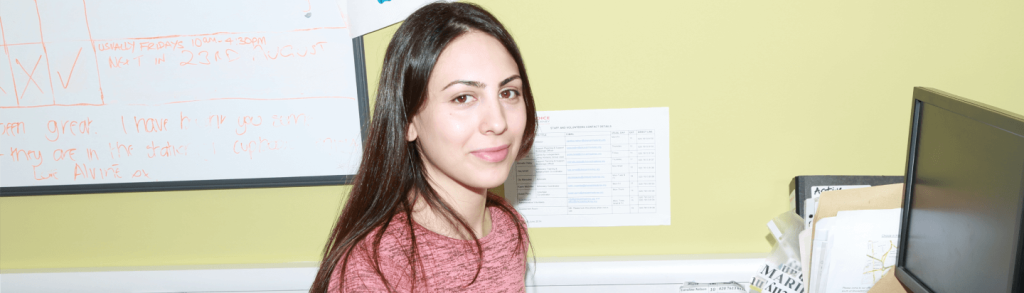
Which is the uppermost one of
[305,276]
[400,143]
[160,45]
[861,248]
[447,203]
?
[160,45]

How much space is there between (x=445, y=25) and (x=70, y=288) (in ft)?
3.66

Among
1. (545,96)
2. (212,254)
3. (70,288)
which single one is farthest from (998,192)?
(70,288)

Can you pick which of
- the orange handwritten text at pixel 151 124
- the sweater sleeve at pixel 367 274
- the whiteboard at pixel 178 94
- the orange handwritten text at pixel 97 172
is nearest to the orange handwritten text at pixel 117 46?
the whiteboard at pixel 178 94

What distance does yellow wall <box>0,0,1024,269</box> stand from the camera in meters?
1.15

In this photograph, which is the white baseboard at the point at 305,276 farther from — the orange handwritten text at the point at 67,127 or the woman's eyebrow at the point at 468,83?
the woman's eyebrow at the point at 468,83

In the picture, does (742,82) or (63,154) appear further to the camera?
(63,154)

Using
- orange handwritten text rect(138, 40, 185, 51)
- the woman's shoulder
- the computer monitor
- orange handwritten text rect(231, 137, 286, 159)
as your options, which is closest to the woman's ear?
the woman's shoulder

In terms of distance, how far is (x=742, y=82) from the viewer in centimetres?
118

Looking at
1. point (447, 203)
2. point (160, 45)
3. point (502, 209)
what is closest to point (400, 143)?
point (447, 203)

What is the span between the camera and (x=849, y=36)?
1.16m

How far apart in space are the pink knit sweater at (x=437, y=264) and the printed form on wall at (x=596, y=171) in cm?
18

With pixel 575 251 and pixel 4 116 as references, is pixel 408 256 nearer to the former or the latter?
pixel 575 251

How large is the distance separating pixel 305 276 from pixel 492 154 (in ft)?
2.18

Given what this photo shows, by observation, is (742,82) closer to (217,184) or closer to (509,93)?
(509,93)
